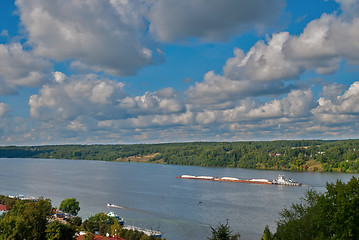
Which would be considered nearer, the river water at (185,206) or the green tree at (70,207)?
the river water at (185,206)

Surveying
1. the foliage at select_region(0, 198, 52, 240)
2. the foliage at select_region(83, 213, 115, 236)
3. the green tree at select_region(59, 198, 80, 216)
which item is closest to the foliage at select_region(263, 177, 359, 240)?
the foliage at select_region(0, 198, 52, 240)

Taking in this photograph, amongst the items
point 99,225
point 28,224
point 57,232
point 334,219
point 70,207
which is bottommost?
point 99,225

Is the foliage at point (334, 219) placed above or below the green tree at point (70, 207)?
above

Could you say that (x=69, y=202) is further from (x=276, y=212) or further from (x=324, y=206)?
(x=324, y=206)

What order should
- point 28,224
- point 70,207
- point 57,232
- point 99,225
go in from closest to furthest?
point 57,232 → point 28,224 → point 99,225 → point 70,207

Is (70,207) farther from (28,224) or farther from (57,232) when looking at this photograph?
(57,232)

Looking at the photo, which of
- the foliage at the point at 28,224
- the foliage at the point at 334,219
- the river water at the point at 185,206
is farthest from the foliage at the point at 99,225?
the foliage at the point at 334,219

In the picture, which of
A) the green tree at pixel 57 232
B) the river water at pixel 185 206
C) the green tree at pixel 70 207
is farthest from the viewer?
the green tree at pixel 70 207

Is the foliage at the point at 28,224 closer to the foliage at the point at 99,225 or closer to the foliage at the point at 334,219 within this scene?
the foliage at the point at 99,225

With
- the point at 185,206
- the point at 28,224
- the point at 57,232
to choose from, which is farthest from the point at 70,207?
the point at 57,232

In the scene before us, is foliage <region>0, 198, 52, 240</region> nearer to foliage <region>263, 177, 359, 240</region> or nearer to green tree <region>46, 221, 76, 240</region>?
green tree <region>46, 221, 76, 240</region>

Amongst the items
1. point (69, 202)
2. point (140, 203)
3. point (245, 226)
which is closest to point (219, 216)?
point (245, 226)
